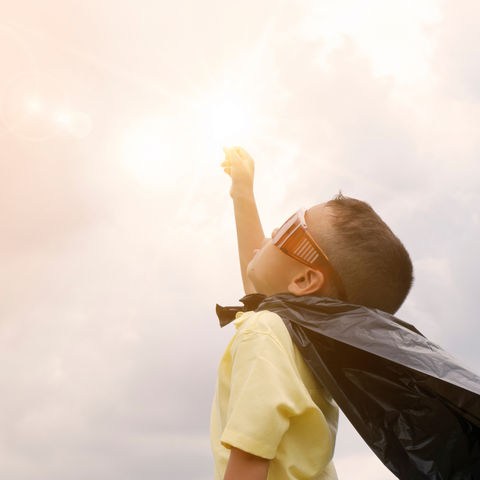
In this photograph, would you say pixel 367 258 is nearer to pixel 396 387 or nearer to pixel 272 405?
pixel 396 387

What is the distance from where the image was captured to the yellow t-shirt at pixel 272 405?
1.36m

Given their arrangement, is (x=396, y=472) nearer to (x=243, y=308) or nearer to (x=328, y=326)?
(x=328, y=326)

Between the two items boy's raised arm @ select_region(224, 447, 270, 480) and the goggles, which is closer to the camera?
boy's raised arm @ select_region(224, 447, 270, 480)

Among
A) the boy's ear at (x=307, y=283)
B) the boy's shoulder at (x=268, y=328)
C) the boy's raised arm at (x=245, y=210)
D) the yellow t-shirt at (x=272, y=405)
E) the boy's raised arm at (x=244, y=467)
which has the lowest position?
the boy's raised arm at (x=244, y=467)

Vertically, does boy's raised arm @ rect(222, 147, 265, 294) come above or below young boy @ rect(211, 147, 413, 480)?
above

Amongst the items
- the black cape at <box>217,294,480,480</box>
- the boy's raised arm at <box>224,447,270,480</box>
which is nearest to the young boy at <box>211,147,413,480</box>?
the boy's raised arm at <box>224,447,270,480</box>

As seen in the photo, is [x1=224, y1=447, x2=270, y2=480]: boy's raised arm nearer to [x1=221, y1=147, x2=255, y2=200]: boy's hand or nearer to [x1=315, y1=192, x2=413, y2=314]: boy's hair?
[x1=315, y1=192, x2=413, y2=314]: boy's hair

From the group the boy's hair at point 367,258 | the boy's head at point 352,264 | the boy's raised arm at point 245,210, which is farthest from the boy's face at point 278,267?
the boy's raised arm at point 245,210

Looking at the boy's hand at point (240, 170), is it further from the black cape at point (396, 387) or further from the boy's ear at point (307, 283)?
the black cape at point (396, 387)

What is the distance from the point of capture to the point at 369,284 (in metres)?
2.19

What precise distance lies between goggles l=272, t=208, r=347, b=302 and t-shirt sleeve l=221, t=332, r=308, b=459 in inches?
30.7

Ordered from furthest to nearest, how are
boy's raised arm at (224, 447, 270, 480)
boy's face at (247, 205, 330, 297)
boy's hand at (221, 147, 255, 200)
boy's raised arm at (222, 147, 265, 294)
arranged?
boy's hand at (221, 147, 255, 200) < boy's raised arm at (222, 147, 265, 294) < boy's face at (247, 205, 330, 297) < boy's raised arm at (224, 447, 270, 480)

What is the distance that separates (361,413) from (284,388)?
0.49m

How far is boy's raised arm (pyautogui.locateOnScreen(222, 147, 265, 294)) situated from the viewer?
3.22 meters
